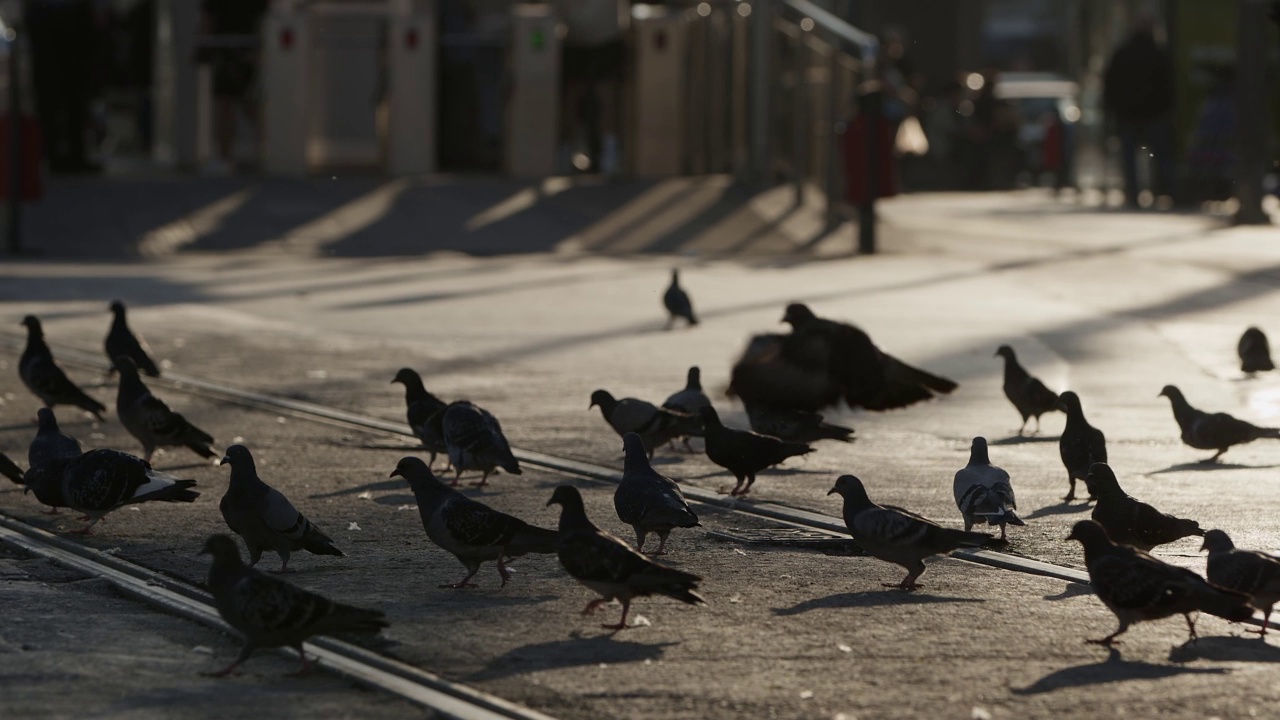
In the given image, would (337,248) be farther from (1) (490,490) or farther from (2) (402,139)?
(1) (490,490)

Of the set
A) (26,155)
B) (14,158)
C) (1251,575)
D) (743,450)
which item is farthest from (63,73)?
(1251,575)

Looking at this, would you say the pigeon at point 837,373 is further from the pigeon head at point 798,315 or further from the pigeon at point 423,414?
the pigeon at point 423,414

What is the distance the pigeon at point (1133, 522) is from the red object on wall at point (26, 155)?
1437 cm

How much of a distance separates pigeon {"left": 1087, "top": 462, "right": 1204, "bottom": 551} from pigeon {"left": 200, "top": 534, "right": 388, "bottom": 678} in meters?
Result: 2.78

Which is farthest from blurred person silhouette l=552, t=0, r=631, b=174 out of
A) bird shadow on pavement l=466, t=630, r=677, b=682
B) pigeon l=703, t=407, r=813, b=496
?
bird shadow on pavement l=466, t=630, r=677, b=682

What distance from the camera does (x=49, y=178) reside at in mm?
22625

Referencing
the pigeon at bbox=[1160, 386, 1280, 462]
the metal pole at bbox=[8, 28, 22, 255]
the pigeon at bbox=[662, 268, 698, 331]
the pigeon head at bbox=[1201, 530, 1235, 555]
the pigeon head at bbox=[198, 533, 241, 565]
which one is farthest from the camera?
the metal pole at bbox=[8, 28, 22, 255]

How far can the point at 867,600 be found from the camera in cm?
679

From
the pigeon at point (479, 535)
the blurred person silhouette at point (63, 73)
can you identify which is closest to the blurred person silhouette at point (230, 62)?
the blurred person silhouette at point (63, 73)

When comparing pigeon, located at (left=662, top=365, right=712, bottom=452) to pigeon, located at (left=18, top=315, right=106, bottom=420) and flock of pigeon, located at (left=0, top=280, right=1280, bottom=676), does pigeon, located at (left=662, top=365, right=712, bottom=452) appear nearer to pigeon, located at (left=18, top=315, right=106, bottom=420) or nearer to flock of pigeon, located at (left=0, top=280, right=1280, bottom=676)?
flock of pigeon, located at (left=0, top=280, right=1280, bottom=676)

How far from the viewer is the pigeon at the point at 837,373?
1004 centimetres

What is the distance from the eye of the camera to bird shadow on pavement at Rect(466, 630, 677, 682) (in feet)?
19.3

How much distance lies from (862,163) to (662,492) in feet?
44.4

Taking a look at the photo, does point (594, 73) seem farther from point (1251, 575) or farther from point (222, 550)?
point (222, 550)
